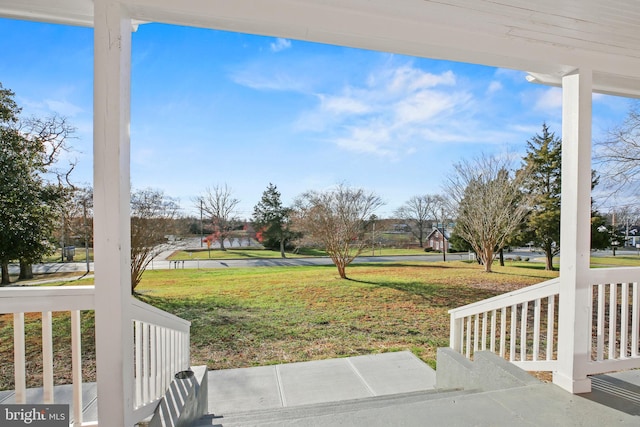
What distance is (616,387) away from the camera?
6.00ft

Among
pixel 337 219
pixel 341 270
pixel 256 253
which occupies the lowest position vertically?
pixel 341 270

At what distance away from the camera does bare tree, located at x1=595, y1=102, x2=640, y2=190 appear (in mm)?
4446

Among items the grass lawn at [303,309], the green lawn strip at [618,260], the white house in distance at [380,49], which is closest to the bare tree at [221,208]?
the grass lawn at [303,309]

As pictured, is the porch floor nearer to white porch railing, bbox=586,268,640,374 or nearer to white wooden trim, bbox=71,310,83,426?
white porch railing, bbox=586,268,640,374

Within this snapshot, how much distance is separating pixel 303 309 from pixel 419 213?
4003 millimetres

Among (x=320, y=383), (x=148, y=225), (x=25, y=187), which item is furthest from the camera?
(x=148, y=225)

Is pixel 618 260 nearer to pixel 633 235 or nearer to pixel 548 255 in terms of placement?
pixel 633 235

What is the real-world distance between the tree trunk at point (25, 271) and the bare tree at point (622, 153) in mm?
7412

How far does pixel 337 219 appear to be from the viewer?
6.97 meters

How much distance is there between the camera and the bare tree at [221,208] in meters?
5.91

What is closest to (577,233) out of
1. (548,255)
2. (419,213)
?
(419,213)

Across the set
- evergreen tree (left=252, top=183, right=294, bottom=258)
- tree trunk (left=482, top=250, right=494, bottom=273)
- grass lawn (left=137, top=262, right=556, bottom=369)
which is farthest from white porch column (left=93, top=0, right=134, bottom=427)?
tree trunk (left=482, top=250, right=494, bottom=273)

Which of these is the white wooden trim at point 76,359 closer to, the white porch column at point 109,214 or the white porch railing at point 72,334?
the white porch railing at point 72,334

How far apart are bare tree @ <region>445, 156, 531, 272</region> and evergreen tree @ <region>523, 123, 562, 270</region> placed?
0.94ft
